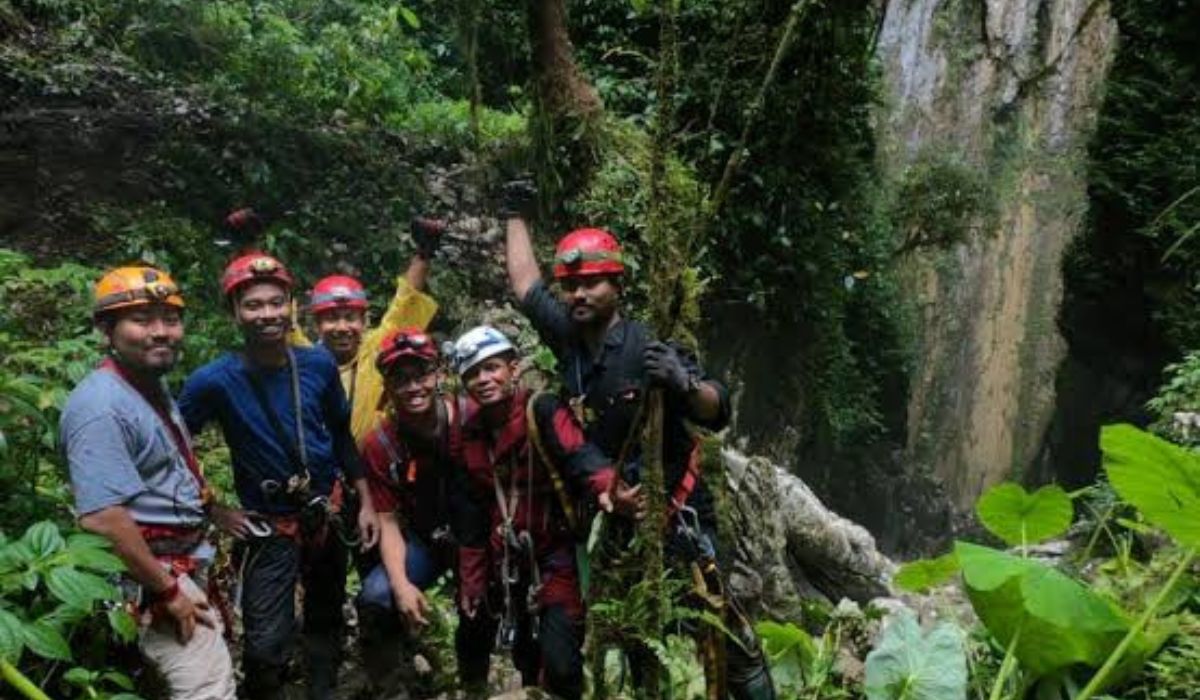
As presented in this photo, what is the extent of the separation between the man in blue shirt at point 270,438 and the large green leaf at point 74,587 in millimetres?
1040

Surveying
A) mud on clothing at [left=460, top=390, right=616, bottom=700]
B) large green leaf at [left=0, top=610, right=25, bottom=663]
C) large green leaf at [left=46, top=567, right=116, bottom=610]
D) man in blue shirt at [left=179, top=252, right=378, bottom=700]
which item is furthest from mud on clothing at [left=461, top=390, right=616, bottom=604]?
large green leaf at [left=0, top=610, right=25, bottom=663]

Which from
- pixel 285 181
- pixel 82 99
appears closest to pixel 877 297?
pixel 285 181

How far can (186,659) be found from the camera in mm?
2975

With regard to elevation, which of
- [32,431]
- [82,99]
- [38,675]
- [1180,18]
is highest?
[1180,18]

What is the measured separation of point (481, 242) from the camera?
31.3 feet

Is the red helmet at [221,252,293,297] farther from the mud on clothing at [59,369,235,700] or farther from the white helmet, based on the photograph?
the white helmet

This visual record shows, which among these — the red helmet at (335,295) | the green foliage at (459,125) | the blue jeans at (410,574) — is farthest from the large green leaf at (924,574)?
the green foliage at (459,125)

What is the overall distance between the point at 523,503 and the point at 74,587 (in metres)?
1.49

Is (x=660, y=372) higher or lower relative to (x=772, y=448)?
higher

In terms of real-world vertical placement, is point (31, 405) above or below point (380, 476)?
above

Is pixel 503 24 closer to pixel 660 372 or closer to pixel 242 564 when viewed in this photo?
pixel 242 564

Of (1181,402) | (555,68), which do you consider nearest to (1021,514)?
(555,68)

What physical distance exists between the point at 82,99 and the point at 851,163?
752 centimetres

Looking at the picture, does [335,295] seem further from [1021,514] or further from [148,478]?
[1021,514]
